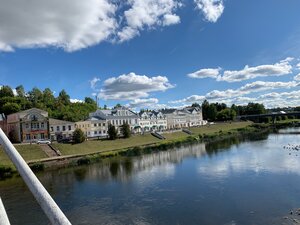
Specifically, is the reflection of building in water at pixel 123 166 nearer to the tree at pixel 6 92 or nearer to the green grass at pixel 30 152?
the green grass at pixel 30 152

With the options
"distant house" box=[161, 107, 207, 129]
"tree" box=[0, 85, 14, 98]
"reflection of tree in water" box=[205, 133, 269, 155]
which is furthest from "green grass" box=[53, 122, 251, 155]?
"tree" box=[0, 85, 14, 98]

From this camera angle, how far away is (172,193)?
25531 millimetres

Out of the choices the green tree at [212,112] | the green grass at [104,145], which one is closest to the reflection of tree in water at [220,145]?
the green grass at [104,145]

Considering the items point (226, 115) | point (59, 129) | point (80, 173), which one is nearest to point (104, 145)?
A: point (59, 129)

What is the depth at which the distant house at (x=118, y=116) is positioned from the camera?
8103 cm

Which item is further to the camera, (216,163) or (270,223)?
(216,163)

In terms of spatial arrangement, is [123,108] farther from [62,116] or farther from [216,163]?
[216,163]

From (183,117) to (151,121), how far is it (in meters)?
24.0

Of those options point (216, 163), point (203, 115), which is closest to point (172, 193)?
point (216, 163)

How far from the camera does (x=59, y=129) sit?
65.6m

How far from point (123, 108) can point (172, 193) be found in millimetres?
65337

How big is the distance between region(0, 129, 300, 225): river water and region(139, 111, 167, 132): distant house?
5504 centimetres

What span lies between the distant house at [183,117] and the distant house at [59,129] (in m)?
50.8

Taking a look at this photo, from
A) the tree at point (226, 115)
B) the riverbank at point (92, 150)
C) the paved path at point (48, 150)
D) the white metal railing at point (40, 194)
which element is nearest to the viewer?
the white metal railing at point (40, 194)
